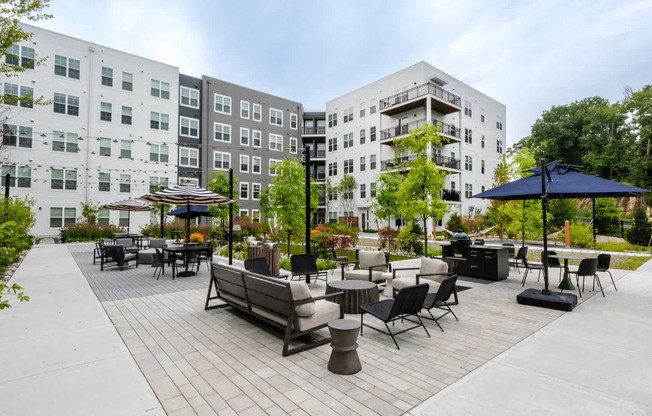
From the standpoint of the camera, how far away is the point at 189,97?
1214 inches

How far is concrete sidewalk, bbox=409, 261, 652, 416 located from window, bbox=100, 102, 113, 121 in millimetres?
31870

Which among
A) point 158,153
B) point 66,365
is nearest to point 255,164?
point 158,153

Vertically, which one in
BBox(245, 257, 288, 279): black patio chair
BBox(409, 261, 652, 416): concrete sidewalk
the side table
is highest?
BBox(245, 257, 288, 279): black patio chair

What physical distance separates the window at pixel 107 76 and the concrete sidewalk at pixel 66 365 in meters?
26.4

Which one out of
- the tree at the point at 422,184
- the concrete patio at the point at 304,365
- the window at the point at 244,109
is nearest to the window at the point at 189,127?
the window at the point at 244,109

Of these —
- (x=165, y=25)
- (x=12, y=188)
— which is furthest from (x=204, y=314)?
(x=12, y=188)

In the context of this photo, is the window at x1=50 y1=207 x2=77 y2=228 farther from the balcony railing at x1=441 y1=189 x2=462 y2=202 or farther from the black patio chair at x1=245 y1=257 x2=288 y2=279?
the balcony railing at x1=441 y1=189 x2=462 y2=202

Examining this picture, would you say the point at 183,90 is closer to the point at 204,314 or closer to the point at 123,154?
the point at 123,154

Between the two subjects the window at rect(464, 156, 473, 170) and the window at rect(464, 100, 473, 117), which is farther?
the window at rect(464, 100, 473, 117)

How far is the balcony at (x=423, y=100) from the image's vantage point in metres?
27.8

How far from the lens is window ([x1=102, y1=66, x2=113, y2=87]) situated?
25938 millimetres

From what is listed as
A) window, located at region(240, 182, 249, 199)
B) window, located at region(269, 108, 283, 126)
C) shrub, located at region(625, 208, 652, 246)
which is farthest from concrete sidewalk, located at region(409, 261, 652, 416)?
window, located at region(269, 108, 283, 126)

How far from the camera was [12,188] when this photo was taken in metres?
22.3

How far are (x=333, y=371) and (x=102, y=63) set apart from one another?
32737 millimetres
